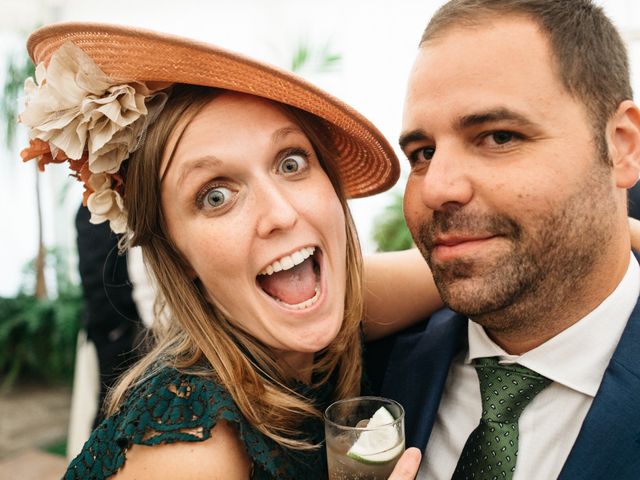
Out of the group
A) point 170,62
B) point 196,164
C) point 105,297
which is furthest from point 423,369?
point 105,297

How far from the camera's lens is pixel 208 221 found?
1481 mm

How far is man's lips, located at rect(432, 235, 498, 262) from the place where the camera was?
1418mm

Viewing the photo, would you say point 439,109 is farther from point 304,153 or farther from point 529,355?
point 529,355

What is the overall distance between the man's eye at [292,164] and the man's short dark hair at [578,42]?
0.46 meters

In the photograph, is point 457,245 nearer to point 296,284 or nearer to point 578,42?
point 296,284

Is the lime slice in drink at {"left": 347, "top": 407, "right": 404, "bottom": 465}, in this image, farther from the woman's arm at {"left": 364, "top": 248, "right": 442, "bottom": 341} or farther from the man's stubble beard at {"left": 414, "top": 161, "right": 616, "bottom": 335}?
the woman's arm at {"left": 364, "top": 248, "right": 442, "bottom": 341}

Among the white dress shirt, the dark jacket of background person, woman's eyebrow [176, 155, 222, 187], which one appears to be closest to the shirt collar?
the white dress shirt

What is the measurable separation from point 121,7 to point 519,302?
5.79 metres

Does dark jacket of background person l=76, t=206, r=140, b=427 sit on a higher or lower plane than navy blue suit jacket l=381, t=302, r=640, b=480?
lower

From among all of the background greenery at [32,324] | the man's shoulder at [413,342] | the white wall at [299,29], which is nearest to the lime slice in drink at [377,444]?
the man's shoulder at [413,342]

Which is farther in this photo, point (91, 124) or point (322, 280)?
point (322, 280)

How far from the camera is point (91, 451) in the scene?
141 centimetres

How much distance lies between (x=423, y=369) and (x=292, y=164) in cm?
69

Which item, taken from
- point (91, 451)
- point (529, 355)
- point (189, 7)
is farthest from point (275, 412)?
point (189, 7)
